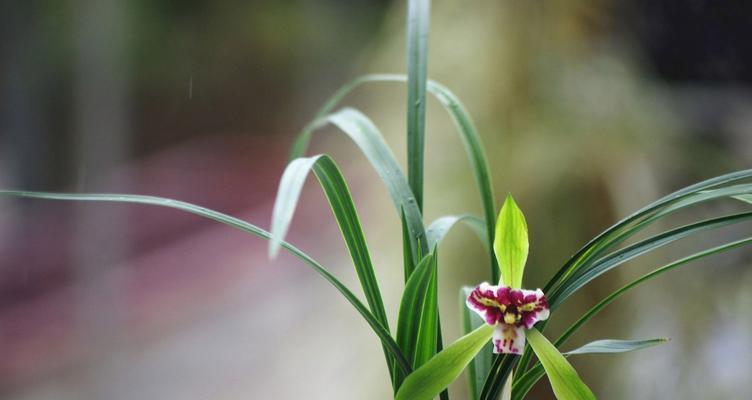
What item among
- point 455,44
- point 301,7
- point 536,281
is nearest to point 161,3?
point 301,7

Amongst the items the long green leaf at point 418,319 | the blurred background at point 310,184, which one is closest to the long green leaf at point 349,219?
the long green leaf at point 418,319

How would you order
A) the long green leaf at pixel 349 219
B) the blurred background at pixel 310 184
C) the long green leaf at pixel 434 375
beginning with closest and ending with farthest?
the long green leaf at pixel 434 375 → the long green leaf at pixel 349 219 → the blurred background at pixel 310 184

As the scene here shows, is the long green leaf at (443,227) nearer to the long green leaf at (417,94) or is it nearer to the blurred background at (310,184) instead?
the long green leaf at (417,94)

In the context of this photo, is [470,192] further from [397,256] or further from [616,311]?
[616,311]

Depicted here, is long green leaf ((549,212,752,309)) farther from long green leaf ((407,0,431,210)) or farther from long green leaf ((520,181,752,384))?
long green leaf ((407,0,431,210))

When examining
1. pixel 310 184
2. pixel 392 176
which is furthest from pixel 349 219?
pixel 310 184

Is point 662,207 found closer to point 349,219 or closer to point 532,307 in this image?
point 532,307

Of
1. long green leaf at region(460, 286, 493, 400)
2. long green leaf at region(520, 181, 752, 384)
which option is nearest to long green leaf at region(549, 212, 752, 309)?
long green leaf at region(520, 181, 752, 384)
